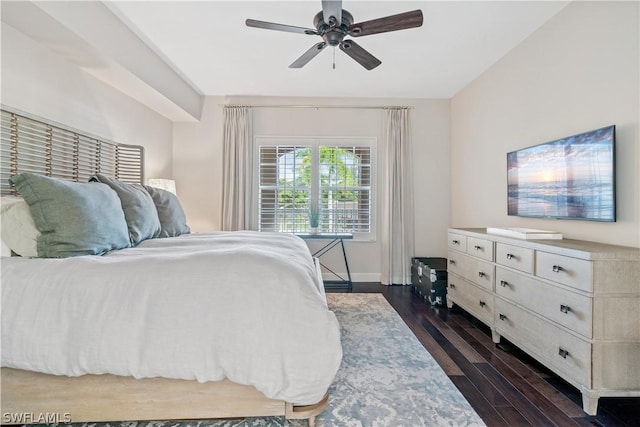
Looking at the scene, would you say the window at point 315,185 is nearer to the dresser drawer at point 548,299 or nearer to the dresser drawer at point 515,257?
the dresser drawer at point 515,257

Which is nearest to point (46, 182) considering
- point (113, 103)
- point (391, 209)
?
point (113, 103)

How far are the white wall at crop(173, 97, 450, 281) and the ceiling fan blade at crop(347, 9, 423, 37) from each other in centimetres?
215

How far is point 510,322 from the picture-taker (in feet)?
7.38

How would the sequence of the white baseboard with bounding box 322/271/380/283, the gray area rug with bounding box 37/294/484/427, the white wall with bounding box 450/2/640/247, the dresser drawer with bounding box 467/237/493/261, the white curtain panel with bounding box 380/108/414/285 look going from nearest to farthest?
the gray area rug with bounding box 37/294/484/427 → the white wall with bounding box 450/2/640/247 → the dresser drawer with bounding box 467/237/493/261 → the white curtain panel with bounding box 380/108/414/285 → the white baseboard with bounding box 322/271/380/283

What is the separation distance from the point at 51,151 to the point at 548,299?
3647 mm

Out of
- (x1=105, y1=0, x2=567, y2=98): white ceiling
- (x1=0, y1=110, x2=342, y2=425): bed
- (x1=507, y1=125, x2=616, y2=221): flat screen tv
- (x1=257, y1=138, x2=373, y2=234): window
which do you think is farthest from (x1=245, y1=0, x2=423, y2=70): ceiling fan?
(x1=257, y1=138, x2=373, y2=234): window

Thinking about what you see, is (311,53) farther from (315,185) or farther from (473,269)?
(473,269)

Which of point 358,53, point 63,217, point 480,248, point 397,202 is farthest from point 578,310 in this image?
point 63,217

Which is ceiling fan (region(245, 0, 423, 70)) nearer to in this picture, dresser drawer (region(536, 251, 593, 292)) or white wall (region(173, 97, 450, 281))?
dresser drawer (region(536, 251, 593, 292))

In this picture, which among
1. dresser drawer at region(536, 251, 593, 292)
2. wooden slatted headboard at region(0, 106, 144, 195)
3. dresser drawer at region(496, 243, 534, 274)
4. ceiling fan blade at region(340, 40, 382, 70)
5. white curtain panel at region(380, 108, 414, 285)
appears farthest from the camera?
white curtain panel at region(380, 108, 414, 285)

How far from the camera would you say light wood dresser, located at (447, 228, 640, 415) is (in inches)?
62.4

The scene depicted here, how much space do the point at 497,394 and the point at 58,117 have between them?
3.65 metres

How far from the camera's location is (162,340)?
129cm

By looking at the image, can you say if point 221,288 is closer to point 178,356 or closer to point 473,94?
point 178,356
